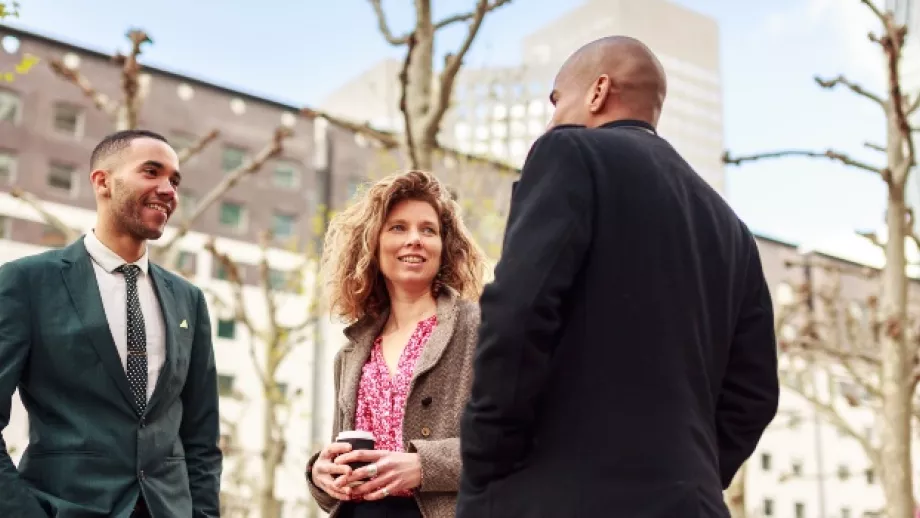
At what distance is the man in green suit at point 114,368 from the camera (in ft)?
11.2

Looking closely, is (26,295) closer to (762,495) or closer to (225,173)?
(225,173)

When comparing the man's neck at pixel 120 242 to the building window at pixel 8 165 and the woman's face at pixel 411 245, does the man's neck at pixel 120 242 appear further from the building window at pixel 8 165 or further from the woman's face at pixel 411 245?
the building window at pixel 8 165

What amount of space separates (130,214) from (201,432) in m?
0.84

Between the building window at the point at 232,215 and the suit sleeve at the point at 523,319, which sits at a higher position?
the building window at the point at 232,215

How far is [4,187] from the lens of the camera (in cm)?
3275

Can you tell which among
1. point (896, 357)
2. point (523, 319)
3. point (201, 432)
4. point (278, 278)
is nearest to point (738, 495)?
point (896, 357)

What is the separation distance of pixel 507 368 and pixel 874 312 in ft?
55.1

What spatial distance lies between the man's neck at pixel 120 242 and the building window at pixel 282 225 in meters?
35.1

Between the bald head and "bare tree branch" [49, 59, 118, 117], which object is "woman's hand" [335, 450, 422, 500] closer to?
the bald head

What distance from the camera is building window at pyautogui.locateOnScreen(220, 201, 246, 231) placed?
37625 millimetres

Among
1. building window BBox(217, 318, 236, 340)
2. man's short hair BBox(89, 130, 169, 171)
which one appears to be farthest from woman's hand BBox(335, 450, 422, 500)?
building window BBox(217, 318, 236, 340)

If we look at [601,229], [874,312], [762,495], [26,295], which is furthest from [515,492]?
[762,495]

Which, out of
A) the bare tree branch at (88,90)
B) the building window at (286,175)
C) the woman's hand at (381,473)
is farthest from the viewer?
the building window at (286,175)

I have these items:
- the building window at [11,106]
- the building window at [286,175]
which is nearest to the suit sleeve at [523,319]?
the building window at [11,106]
